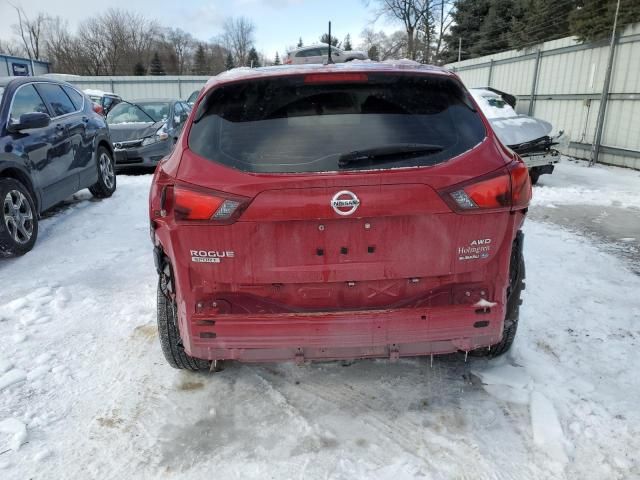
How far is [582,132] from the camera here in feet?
41.4

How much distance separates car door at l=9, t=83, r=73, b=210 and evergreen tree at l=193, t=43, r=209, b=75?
6286 centimetres

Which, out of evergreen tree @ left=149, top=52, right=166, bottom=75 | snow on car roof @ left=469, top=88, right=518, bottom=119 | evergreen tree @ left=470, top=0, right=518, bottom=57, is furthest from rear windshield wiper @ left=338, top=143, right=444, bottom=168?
evergreen tree @ left=149, top=52, right=166, bottom=75

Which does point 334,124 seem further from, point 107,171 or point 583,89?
point 583,89

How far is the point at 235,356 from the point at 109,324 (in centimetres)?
168

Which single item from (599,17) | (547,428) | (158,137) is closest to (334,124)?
(547,428)

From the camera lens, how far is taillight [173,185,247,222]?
2.20 m

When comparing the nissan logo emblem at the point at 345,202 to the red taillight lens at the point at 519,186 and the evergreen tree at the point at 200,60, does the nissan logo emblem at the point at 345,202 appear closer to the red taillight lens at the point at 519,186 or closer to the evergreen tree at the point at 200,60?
the red taillight lens at the point at 519,186

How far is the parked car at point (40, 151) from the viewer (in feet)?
16.2

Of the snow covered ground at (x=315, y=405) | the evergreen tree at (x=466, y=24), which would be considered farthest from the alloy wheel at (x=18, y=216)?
the evergreen tree at (x=466, y=24)

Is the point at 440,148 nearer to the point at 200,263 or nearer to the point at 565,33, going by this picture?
the point at 200,263

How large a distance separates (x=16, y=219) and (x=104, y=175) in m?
2.77

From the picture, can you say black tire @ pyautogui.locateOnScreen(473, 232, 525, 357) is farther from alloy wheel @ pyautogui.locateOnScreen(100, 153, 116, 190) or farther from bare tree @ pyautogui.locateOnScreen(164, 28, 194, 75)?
bare tree @ pyautogui.locateOnScreen(164, 28, 194, 75)

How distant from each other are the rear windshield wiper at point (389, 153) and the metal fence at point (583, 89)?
9779 millimetres

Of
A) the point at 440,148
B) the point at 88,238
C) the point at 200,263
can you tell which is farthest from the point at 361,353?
the point at 88,238
